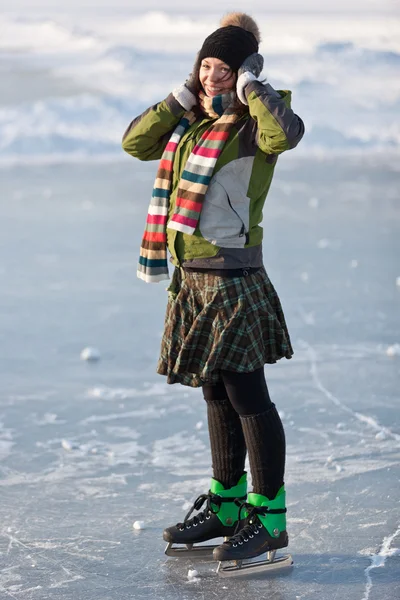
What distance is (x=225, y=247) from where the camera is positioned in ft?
7.82

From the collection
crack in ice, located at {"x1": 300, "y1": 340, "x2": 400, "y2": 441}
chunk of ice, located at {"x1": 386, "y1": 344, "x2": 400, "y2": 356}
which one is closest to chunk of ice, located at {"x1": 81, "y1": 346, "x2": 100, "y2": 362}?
crack in ice, located at {"x1": 300, "y1": 340, "x2": 400, "y2": 441}

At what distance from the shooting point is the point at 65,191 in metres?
8.95

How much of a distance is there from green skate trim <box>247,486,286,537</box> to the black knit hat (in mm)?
1027

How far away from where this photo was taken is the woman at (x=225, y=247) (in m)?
2.36

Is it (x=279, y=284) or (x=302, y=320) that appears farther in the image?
(x=279, y=284)

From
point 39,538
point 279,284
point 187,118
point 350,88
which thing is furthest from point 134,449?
point 350,88

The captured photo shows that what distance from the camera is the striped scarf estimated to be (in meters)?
2.35

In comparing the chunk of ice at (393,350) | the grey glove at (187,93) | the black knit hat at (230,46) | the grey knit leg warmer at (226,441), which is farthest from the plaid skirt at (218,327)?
the chunk of ice at (393,350)

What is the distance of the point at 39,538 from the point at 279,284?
3.22 meters

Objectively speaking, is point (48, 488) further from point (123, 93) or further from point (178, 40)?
point (123, 93)

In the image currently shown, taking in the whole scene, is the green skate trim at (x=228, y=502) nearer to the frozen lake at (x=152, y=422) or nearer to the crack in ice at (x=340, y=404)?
the frozen lake at (x=152, y=422)

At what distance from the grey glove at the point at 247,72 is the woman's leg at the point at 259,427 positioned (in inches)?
25.7

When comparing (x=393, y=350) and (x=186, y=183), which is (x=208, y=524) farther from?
(x=393, y=350)

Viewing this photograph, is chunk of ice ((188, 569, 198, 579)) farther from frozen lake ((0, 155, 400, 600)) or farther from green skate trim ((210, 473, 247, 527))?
green skate trim ((210, 473, 247, 527))
